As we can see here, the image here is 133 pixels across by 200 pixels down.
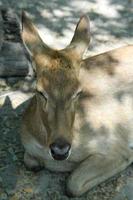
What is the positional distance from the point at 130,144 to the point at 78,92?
1.25m

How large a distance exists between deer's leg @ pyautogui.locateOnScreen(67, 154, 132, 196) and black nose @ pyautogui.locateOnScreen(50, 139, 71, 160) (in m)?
0.81

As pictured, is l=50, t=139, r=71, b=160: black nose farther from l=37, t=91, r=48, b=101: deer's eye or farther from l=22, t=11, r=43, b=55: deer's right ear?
l=22, t=11, r=43, b=55: deer's right ear

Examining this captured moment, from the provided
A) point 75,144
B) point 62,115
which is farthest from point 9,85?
point 62,115

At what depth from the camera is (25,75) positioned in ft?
28.4

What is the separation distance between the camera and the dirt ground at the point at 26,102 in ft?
21.5

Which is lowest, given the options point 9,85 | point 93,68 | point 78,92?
point 9,85

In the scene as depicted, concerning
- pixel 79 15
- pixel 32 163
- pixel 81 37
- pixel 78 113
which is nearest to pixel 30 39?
pixel 81 37

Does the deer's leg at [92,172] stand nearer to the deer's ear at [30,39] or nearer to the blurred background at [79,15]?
the deer's ear at [30,39]

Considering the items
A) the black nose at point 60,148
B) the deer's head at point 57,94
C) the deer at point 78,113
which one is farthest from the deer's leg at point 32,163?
the black nose at point 60,148

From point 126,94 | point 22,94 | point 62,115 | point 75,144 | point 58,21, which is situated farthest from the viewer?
point 58,21

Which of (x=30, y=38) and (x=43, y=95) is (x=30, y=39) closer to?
(x=30, y=38)

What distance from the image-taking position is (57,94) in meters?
5.80

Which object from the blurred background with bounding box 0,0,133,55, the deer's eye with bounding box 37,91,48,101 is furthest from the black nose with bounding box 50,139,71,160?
the blurred background with bounding box 0,0,133,55

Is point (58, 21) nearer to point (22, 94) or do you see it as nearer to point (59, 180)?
point (22, 94)
